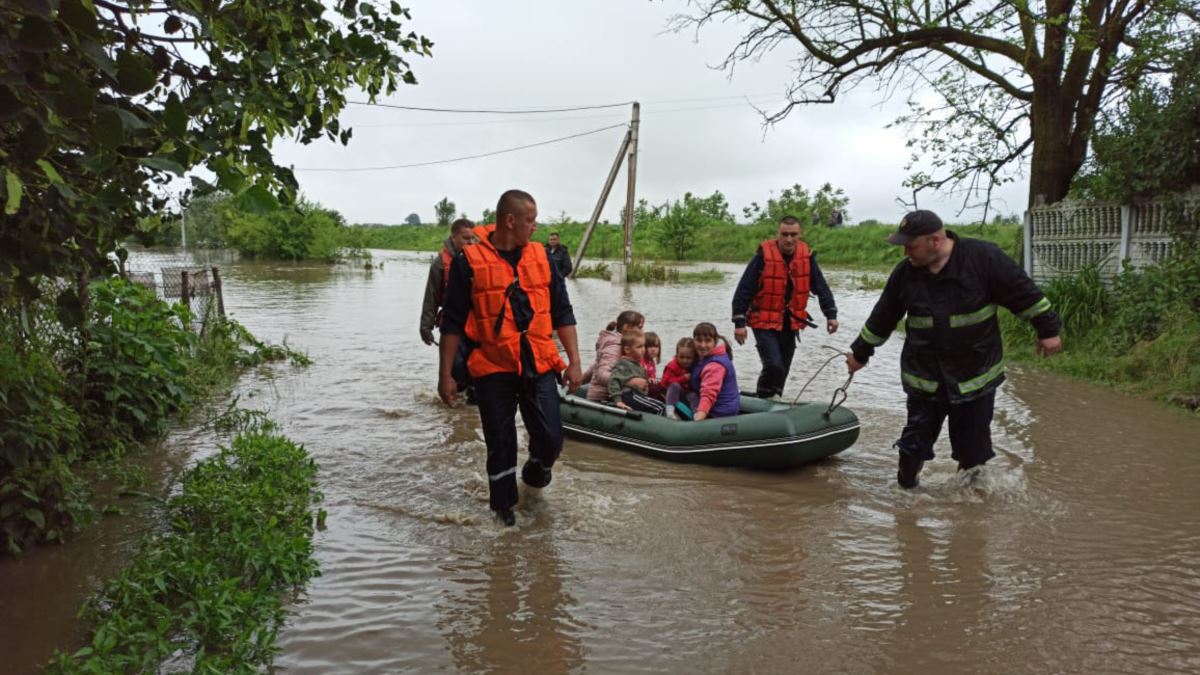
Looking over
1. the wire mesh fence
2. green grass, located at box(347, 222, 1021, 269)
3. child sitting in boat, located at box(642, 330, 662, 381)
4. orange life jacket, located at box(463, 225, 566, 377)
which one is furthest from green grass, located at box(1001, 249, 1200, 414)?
green grass, located at box(347, 222, 1021, 269)

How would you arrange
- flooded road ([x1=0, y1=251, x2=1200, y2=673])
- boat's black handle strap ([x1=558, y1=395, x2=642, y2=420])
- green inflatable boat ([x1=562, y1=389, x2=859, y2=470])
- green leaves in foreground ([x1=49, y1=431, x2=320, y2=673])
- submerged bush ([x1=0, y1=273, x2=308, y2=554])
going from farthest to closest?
boat's black handle strap ([x1=558, y1=395, x2=642, y2=420])
green inflatable boat ([x1=562, y1=389, x2=859, y2=470])
submerged bush ([x1=0, y1=273, x2=308, y2=554])
flooded road ([x1=0, y1=251, x2=1200, y2=673])
green leaves in foreground ([x1=49, y1=431, x2=320, y2=673])

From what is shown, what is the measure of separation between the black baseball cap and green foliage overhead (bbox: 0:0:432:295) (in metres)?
2.91

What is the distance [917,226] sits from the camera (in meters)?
4.69

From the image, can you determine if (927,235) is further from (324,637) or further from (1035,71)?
(1035,71)

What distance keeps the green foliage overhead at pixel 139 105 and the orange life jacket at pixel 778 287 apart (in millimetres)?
3559

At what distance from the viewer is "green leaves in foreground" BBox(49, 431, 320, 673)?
305 centimetres

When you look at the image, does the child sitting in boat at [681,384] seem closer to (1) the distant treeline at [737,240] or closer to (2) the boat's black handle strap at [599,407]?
(2) the boat's black handle strap at [599,407]

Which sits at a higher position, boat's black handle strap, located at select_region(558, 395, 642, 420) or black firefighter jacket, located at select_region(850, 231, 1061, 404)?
black firefighter jacket, located at select_region(850, 231, 1061, 404)

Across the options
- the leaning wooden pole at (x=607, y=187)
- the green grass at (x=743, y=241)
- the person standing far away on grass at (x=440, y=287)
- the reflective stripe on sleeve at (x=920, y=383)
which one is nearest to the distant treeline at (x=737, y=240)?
the green grass at (x=743, y=241)

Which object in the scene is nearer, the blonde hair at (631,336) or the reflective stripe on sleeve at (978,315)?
the reflective stripe on sleeve at (978,315)

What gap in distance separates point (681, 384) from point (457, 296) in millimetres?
2722

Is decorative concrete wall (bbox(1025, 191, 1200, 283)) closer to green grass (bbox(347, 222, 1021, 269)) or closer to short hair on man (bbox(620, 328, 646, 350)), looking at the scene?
short hair on man (bbox(620, 328, 646, 350))

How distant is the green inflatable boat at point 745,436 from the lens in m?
5.62

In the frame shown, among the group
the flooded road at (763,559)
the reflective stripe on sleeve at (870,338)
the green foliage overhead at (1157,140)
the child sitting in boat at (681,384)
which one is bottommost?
the flooded road at (763,559)
